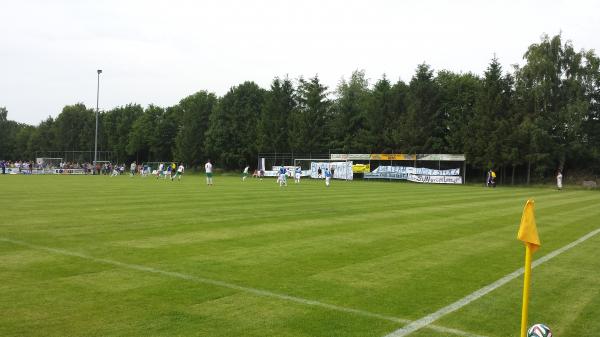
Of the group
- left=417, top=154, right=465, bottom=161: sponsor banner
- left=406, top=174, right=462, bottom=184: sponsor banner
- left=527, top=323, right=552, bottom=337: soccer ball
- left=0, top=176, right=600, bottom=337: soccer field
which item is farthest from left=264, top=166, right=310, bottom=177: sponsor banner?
left=527, top=323, right=552, bottom=337: soccer ball

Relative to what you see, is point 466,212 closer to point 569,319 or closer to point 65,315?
point 569,319

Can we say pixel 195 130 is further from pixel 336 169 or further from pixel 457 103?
pixel 457 103

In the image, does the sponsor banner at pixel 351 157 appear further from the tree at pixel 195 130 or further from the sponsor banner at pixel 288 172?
the tree at pixel 195 130

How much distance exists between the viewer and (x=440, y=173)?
54156 millimetres

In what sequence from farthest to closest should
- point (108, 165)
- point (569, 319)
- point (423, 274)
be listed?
point (108, 165), point (423, 274), point (569, 319)

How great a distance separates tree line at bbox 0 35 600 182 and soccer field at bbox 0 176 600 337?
44279mm

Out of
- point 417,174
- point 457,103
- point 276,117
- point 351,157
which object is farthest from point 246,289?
point 276,117

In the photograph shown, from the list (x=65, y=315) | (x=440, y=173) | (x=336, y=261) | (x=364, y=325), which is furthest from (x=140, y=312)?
(x=440, y=173)

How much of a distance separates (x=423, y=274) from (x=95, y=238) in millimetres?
6941

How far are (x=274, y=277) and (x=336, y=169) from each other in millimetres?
53200

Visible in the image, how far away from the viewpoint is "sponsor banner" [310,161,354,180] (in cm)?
5912

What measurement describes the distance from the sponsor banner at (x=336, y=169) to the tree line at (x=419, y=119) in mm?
8212

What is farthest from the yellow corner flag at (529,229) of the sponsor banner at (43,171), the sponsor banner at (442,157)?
the sponsor banner at (43,171)

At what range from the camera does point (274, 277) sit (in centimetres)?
731
